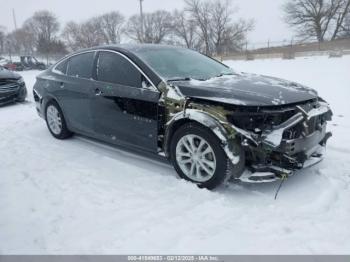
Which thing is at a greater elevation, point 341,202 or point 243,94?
point 243,94

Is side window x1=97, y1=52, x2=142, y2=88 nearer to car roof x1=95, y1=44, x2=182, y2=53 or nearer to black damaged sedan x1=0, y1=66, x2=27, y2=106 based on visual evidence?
car roof x1=95, y1=44, x2=182, y2=53

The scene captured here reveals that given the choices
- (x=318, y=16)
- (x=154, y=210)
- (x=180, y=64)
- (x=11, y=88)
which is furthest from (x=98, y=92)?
(x=318, y=16)

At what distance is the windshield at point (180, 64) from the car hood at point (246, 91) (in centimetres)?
31

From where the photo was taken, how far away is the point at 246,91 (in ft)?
12.3

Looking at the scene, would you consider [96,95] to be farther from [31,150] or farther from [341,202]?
[341,202]

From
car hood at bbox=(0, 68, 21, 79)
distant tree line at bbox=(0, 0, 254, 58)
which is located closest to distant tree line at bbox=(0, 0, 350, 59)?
distant tree line at bbox=(0, 0, 254, 58)

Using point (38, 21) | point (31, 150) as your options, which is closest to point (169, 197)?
point (31, 150)

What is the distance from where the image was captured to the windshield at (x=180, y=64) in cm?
442

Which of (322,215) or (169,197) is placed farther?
(169,197)

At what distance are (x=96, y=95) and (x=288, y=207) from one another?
2.91 metres

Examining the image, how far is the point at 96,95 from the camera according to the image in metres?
4.91

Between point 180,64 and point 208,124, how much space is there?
137 centimetres

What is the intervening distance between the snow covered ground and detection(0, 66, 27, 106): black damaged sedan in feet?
16.4

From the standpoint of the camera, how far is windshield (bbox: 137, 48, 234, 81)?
4418 mm
